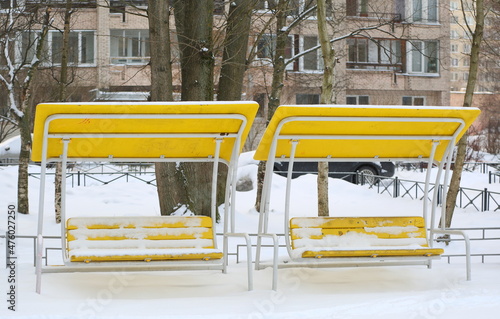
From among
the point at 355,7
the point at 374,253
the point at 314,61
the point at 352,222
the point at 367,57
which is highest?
the point at 355,7

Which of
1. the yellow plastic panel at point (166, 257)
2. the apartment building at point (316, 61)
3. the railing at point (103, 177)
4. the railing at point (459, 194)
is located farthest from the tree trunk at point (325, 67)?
the apartment building at point (316, 61)

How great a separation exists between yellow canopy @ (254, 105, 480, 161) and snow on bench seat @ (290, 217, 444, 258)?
0.71 meters

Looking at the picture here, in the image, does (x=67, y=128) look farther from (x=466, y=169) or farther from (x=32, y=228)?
(x=466, y=169)

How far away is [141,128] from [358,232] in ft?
8.50

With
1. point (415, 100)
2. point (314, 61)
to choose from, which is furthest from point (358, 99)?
point (314, 61)

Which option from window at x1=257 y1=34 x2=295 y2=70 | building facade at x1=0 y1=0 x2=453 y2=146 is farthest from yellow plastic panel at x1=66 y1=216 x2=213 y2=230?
building facade at x1=0 y1=0 x2=453 y2=146

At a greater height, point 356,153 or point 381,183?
point 356,153

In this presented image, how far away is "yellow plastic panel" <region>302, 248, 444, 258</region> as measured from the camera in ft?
26.4

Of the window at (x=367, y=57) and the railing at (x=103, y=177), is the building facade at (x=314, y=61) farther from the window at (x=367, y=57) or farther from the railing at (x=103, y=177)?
the railing at (x=103, y=177)

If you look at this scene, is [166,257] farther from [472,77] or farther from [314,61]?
[314,61]

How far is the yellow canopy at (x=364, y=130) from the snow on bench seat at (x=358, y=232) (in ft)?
2.32

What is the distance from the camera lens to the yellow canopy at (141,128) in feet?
25.5

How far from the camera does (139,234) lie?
8.71 m

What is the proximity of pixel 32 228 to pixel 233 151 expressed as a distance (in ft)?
32.8
